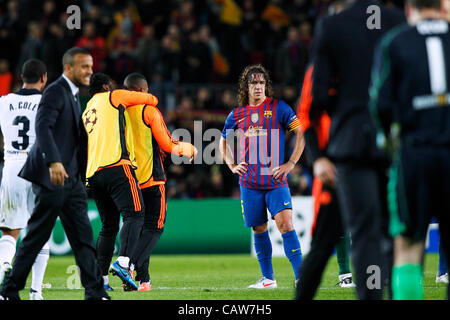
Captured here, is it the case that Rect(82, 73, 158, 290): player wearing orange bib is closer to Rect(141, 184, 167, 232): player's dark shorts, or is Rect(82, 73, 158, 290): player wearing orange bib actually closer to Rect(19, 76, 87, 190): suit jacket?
Rect(141, 184, 167, 232): player's dark shorts

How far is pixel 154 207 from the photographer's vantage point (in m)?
8.70

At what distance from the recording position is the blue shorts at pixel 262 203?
8336 mm

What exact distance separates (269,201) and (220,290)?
114cm

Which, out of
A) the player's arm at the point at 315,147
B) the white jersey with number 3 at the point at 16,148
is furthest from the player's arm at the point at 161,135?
the player's arm at the point at 315,147

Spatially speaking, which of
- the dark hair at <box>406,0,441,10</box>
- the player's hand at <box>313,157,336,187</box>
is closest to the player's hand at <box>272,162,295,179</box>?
the player's hand at <box>313,157,336,187</box>

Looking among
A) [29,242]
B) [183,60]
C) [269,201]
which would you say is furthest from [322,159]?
[183,60]

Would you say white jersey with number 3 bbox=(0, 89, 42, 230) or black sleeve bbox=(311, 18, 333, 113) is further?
white jersey with number 3 bbox=(0, 89, 42, 230)

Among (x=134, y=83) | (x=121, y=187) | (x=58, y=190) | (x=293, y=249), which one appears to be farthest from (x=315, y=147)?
(x=134, y=83)

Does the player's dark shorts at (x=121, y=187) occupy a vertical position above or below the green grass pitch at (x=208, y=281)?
above

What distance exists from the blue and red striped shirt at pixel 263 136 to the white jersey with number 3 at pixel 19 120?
2.48m

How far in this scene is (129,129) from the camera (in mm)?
8625

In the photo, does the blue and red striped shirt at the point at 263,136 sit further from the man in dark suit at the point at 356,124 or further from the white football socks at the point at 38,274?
the man in dark suit at the point at 356,124

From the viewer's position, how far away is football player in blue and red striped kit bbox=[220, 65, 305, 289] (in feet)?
27.4

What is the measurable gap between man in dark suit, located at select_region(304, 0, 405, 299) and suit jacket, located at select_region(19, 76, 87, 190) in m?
2.34
